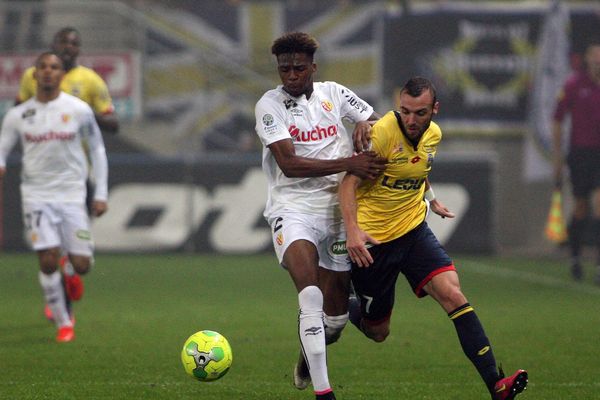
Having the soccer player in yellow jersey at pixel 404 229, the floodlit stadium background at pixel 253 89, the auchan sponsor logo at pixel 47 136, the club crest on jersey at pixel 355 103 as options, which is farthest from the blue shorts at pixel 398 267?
the floodlit stadium background at pixel 253 89

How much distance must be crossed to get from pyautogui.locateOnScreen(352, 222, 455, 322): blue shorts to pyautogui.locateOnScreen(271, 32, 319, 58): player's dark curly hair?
4.25 ft

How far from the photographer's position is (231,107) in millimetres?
22734

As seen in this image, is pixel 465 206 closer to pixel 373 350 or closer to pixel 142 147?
pixel 142 147

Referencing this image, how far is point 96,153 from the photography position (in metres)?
11.0

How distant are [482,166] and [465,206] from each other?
2.20 ft

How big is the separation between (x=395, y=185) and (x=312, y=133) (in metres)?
0.63

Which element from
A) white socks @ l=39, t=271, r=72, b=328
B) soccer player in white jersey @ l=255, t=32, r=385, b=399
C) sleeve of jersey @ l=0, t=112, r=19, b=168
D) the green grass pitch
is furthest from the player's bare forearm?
sleeve of jersey @ l=0, t=112, r=19, b=168

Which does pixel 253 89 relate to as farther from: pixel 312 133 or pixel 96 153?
pixel 312 133

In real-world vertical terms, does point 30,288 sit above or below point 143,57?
below

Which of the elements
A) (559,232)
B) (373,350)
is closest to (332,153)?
(373,350)

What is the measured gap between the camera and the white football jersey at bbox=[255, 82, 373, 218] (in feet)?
25.6

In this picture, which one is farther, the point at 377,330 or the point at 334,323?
the point at 377,330

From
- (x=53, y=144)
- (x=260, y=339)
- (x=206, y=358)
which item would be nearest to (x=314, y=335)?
(x=206, y=358)

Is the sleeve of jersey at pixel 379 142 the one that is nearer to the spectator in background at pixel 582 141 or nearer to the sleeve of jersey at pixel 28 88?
the sleeve of jersey at pixel 28 88
